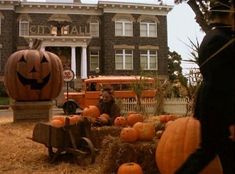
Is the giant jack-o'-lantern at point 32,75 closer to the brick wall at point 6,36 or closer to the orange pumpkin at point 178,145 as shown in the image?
the orange pumpkin at point 178,145

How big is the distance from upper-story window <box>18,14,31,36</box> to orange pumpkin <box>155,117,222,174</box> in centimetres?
3486

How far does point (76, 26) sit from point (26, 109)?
86.8 feet

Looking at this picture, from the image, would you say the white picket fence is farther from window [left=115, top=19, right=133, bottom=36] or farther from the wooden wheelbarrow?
window [left=115, top=19, right=133, bottom=36]

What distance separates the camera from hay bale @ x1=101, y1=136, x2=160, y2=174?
5207mm

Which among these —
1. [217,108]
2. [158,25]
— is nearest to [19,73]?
[217,108]

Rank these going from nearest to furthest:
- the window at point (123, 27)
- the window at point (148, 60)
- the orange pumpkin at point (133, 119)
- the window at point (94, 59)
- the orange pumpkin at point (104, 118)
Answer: the orange pumpkin at point (133, 119), the orange pumpkin at point (104, 118), the window at point (94, 59), the window at point (123, 27), the window at point (148, 60)

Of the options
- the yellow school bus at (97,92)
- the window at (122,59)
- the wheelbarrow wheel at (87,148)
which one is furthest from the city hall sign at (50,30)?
the wheelbarrow wheel at (87,148)

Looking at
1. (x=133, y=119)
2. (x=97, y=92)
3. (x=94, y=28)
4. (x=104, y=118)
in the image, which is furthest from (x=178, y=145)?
(x=94, y=28)

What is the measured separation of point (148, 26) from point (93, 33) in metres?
5.01

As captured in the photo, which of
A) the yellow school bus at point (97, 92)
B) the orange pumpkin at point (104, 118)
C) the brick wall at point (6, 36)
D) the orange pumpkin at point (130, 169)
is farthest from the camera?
the brick wall at point (6, 36)

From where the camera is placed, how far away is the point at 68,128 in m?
6.25

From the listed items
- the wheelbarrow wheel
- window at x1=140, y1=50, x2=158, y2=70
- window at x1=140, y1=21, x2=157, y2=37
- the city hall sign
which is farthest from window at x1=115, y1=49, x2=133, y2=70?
the wheelbarrow wheel

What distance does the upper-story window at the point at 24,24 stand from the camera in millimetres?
38062

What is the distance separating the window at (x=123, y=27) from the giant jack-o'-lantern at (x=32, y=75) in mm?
26285
